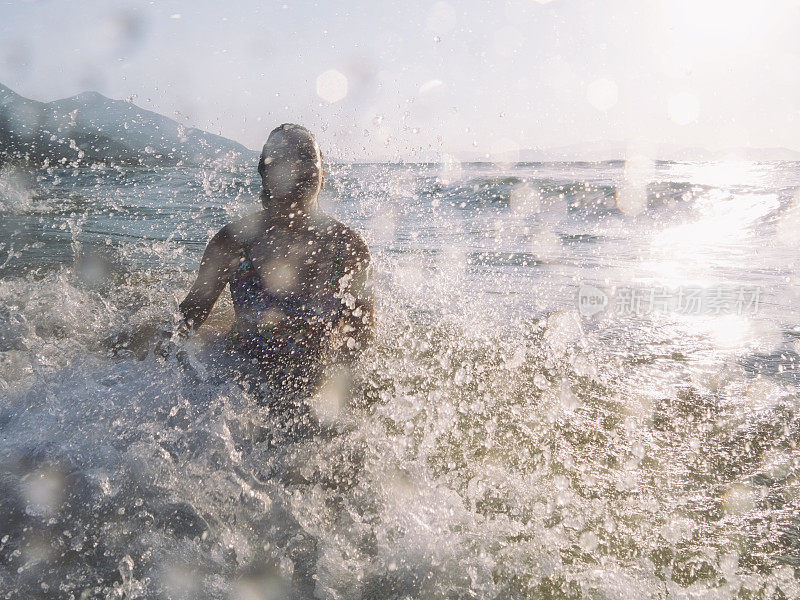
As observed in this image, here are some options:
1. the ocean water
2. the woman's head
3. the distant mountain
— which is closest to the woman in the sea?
the woman's head

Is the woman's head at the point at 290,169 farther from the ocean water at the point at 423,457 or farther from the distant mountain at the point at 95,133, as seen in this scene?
the distant mountain at the point at 95,133

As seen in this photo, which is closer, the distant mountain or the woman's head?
the woman's head

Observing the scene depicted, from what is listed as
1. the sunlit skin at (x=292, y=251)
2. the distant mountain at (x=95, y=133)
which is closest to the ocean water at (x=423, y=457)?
the sunlit skin at (x=292, y=251)

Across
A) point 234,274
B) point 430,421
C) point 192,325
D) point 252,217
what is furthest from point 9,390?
point 430,421

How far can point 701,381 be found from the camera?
3.62 m

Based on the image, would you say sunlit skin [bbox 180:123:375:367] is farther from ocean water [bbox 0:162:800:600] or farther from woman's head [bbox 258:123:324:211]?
ocean water [bbox 0:162:800:600]

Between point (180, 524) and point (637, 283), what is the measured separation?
620cm

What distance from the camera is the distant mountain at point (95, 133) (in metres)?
43.0

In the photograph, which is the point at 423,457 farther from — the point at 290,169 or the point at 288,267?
the point at 290,169

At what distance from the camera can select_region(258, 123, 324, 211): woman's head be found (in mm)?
2539

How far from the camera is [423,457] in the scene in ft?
8.45

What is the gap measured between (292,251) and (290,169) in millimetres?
402

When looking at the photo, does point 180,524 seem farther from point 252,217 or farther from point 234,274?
point 252,217

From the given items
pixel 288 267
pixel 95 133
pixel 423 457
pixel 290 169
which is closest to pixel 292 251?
pixel 288 267
